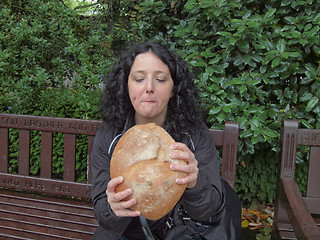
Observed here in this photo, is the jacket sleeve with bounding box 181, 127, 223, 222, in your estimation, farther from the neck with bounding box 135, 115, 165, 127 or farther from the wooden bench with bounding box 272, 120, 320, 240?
the wooden bench with bounding box 272, 120, 320, 240

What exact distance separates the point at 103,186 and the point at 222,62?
163cm

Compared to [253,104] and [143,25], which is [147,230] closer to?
[253,104]

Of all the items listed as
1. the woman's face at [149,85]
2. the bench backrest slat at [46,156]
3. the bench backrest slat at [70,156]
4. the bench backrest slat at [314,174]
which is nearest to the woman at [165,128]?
the woman's face at [149,85]

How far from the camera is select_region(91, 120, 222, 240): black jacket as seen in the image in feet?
4.56

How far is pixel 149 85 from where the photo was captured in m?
1.47

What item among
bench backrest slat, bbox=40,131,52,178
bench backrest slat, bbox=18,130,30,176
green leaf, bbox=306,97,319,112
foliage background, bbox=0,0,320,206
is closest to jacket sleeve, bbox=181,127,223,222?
foliage background, bbox=0,0,320,206

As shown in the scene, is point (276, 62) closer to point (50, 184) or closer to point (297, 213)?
point (297, 213)

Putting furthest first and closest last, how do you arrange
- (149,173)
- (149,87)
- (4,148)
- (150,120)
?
(4,148)
(150,120)
(149,87)
(149,173)

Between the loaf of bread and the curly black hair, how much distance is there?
1.64ft

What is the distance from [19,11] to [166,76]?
9.67 ft

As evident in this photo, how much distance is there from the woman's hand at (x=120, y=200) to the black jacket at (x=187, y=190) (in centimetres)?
20

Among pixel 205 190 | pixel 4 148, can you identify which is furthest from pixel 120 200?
pixel 4 148

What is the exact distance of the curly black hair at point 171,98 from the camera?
173 centimetres

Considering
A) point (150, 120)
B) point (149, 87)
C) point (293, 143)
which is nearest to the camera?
point (149, 87)
